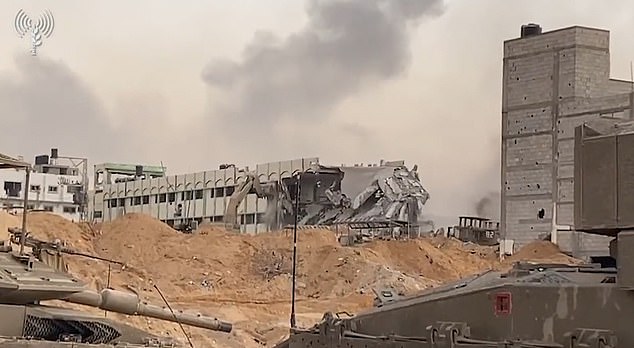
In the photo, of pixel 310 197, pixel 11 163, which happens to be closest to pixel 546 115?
pixel 310 197

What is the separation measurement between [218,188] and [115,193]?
12.3 metres

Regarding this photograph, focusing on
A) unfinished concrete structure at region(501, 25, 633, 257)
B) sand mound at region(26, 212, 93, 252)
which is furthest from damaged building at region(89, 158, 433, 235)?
sand mound at region(26, 212, 93, 252)

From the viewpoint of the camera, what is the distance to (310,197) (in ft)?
204

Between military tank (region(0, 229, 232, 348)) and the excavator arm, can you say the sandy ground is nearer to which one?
the excavator arm

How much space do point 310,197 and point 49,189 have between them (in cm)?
1940

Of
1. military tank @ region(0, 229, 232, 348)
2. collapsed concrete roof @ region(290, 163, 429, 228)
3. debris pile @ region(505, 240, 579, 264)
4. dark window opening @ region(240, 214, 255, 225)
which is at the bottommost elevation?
military tank @ region(0, 229, 232, 348)

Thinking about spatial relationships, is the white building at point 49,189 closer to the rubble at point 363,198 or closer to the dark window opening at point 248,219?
the dark window opening at point 248,219

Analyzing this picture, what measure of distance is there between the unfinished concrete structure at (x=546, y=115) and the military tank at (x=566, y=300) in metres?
41.3

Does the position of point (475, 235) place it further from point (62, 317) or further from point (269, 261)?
point (62, 317)

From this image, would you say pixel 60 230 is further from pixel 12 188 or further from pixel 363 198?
pixel 12 188

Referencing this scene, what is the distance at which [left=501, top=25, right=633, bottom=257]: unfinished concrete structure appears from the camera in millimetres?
53156

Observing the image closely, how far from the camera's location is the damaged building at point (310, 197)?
5966cm

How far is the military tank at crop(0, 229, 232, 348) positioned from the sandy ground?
50.3ft

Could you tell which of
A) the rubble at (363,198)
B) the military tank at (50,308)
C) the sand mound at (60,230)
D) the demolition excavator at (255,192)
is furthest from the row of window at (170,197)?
the military tank at (50,308)
